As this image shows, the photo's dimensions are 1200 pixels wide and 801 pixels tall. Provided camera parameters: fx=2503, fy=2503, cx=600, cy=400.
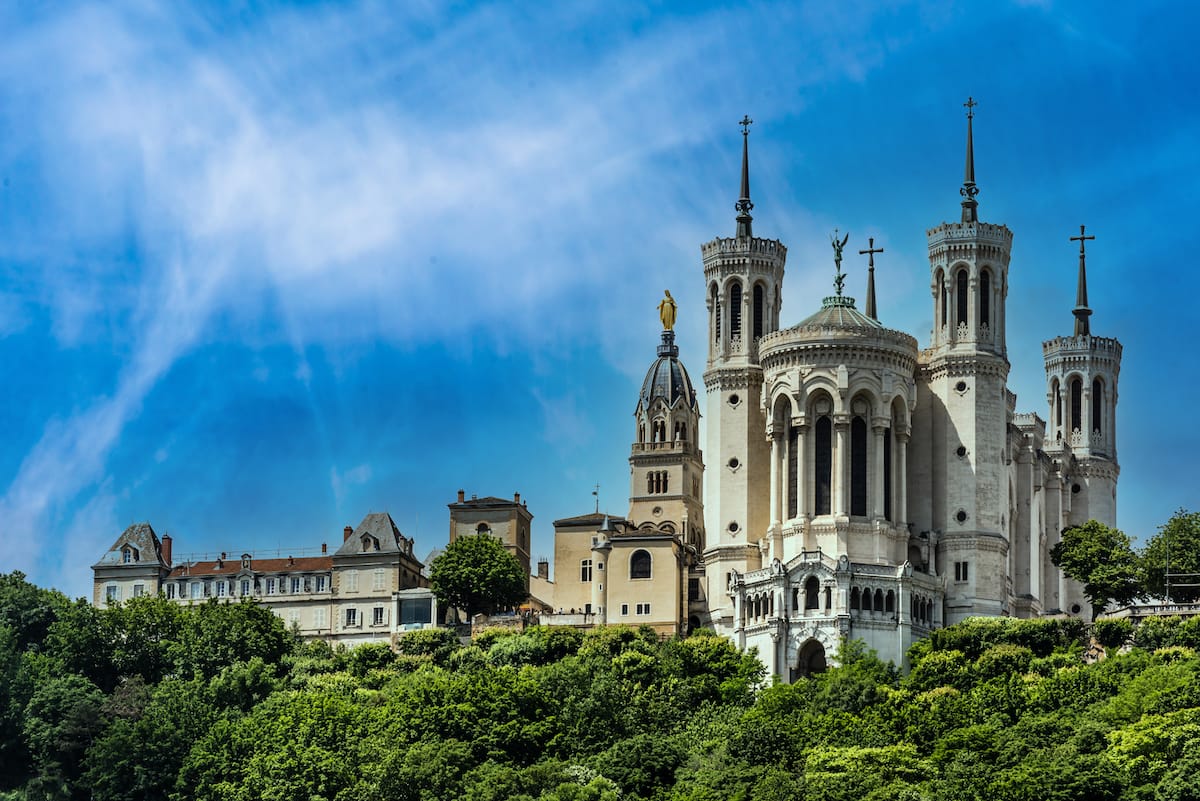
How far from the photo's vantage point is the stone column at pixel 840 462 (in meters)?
126

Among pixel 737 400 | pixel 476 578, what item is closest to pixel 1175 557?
pixel 737 400

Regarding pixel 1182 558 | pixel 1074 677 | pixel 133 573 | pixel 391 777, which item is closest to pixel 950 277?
pixel 1182 558

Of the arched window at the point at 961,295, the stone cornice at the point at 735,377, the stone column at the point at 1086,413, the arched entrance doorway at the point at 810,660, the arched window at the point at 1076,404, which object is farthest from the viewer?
the arched window at the point at 1076,404

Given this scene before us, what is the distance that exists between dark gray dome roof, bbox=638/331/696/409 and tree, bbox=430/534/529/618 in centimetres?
2267

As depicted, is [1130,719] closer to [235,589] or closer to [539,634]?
[539,634]

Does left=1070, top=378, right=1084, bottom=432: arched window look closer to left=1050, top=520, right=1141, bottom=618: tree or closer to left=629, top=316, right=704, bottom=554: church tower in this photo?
left=1050, top=520, right=1141, bottom=618: tree

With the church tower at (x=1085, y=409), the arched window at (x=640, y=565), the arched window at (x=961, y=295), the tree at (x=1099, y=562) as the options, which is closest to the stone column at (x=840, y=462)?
the arched window at (x=961, y=295)

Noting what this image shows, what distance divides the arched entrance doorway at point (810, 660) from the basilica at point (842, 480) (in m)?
0.11

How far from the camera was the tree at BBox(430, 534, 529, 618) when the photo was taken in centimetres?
13712

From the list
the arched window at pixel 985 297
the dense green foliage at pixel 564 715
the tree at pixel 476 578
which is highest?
the arched window at pixel 985 297

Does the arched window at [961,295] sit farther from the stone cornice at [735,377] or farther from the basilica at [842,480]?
the stone cornice at [735,377]

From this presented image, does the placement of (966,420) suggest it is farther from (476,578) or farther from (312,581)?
(312,581)

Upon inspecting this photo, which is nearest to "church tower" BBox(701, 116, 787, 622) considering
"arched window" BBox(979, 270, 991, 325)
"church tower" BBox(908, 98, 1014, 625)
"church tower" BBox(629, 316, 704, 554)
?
"church tower" BBox(908, 98, 1014, 625)

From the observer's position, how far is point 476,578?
137 meters
